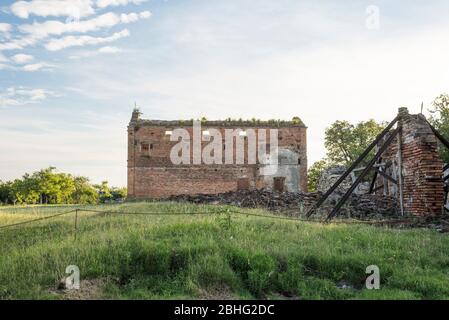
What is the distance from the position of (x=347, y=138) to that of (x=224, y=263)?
121 ft

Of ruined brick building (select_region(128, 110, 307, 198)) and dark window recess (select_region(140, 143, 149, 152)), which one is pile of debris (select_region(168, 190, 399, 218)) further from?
dark window recess (select_region(140, 143, 149, 152))

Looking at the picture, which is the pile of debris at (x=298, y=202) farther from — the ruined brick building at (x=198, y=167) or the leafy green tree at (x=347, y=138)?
the leafy green tree at (x=347, y=138)

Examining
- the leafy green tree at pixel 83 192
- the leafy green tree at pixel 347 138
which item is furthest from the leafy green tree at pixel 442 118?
the leafy green tree at pixel 83 192

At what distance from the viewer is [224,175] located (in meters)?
32.3

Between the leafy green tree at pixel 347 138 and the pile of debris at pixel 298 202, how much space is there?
22.6m

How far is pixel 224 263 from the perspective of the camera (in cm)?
720

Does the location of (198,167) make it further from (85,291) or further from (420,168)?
(85,291)

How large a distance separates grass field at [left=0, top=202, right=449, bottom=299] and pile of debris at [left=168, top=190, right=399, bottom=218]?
5002mm

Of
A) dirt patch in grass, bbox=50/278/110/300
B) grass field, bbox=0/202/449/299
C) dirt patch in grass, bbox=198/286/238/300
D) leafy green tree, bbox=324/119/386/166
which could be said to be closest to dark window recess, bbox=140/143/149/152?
leafy green tree, bbox=324/119/386/166

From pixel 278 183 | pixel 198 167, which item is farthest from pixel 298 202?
pixel 198 167
